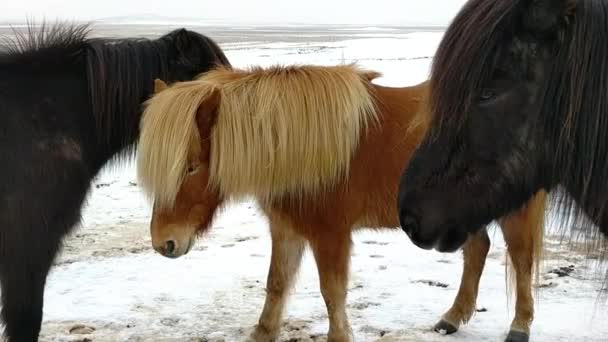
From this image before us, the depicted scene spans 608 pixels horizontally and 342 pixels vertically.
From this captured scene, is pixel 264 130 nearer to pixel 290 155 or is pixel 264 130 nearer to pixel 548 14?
pixel 290 155

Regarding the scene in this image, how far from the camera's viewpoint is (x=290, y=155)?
3.02 m

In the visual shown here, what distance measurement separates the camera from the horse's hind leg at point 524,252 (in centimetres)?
357

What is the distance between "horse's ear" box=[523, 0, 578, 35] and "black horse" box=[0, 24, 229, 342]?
2.32m

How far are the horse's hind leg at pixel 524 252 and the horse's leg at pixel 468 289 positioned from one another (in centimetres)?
20

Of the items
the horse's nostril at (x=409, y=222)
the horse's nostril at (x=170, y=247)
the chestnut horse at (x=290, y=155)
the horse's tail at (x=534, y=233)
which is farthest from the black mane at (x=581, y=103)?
the horse's tail at (x=534, y=233)

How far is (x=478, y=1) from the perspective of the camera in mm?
1690

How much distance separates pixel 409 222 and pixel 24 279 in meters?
2.13

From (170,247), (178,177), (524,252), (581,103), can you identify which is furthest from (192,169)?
(524,252)

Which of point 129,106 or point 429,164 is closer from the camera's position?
point 429,164

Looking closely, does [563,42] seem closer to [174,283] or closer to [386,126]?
[386,126]

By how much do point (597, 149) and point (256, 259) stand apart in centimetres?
364

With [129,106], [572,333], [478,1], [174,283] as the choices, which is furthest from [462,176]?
[174,283]

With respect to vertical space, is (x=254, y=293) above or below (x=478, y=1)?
below

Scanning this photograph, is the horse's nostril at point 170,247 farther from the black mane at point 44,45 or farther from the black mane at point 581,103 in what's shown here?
the black mane at point 581,103
